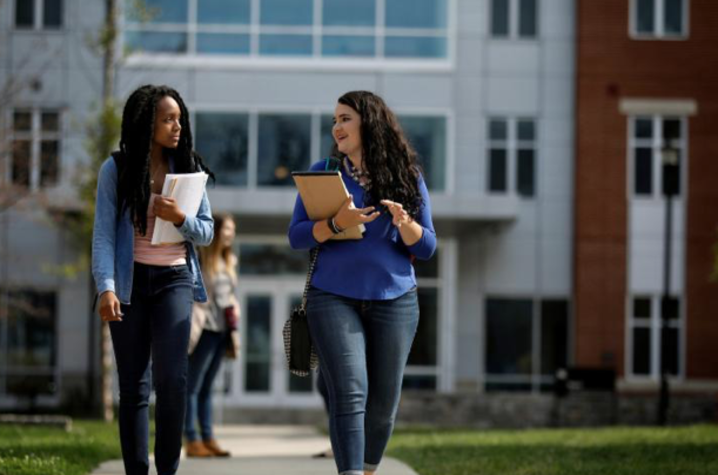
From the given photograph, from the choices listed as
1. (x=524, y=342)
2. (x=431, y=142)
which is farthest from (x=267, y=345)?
(x=524, y=342)

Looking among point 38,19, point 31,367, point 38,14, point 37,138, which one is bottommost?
point 31,367

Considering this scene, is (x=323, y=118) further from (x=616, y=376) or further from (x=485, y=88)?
(x=616, y=376)

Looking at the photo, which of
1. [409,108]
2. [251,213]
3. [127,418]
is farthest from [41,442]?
[409,108]

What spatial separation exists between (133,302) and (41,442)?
5242 millimetres

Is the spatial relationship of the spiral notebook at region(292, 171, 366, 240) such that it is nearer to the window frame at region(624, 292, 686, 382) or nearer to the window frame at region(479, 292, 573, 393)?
the window frame at region(479, 292, 573, 393)

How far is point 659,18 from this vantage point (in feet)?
105

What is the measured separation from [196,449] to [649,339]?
2166 centimetres

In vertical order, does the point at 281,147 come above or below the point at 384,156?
above

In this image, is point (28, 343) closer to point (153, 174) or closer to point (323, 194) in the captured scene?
point (153, 174)

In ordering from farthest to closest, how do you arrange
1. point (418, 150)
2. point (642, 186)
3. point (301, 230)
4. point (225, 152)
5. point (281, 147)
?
1. point (642, 186)
2. point (281, 147)
3. point (225, 152)
4. point (418, 150)
5. point (301, 230)

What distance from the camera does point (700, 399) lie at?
29.4 metres

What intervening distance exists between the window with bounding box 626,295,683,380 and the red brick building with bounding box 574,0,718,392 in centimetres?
2

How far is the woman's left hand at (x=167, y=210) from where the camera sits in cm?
697

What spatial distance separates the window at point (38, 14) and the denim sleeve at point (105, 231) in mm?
25255
